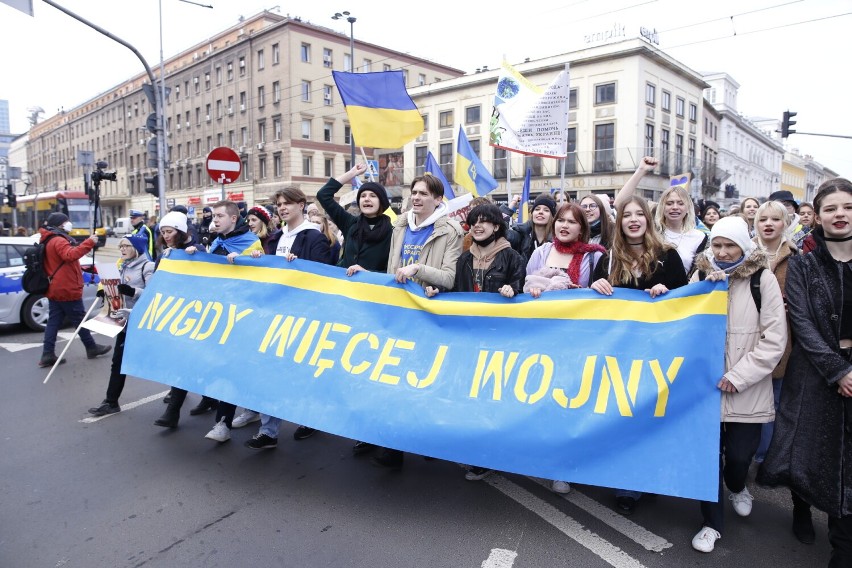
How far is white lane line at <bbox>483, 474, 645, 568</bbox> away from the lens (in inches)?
118

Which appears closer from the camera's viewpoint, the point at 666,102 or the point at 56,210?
the point at 56,210

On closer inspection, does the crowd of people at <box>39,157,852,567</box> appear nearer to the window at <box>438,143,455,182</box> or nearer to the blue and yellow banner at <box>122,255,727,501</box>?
the blue and yellow banner at <box>122,255,727,501</box>

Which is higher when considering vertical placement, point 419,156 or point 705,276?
point 419,156

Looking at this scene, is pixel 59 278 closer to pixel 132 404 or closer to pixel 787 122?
pixel 132 404

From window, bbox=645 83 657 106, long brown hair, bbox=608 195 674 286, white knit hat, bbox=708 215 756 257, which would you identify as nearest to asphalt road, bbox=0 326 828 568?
long brown hair, bbox=608 195 674 286

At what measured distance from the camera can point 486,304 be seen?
3.75 m

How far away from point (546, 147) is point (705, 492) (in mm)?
5796

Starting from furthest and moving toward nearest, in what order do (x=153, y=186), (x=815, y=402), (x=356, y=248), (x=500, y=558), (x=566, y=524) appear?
(x=153, y=186)
(x=356, y=248)
(x=566, y=524)
(x=500, y=558)
(x=815, y=402)

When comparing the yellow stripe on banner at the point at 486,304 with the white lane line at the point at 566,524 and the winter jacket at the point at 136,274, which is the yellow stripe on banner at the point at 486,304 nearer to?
the winter jacket at the point at 136,274

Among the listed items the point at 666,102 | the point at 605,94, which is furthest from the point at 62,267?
the point at 666,102

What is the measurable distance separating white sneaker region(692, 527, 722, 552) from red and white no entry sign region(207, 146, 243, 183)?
8967 mm

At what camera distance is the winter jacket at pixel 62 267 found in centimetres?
715

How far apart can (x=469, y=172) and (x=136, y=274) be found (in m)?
5.12

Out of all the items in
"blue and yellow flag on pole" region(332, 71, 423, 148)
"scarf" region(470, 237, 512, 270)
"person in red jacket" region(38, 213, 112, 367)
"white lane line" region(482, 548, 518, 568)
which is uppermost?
"blue and yellow flag on pole" region(332, 71, 423, 148)
